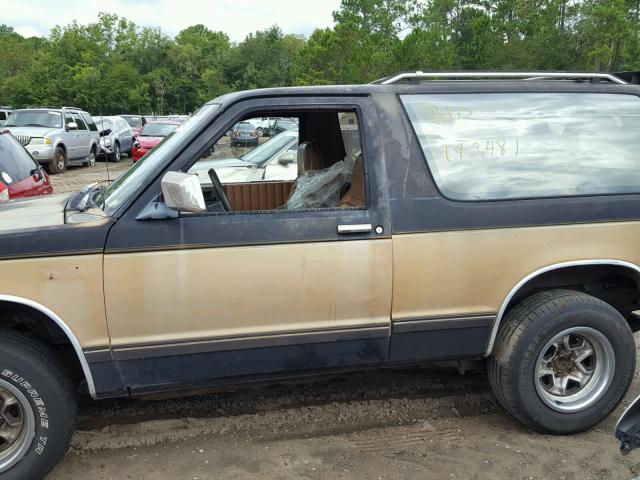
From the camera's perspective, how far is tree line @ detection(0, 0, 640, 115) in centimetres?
2883

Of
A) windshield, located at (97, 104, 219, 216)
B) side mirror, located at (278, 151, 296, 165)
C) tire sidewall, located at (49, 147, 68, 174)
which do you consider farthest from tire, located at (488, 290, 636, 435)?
tire sidewall, located at (49, 147, 68, 174)

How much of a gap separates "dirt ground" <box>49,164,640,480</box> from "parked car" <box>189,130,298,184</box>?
376 centimetres

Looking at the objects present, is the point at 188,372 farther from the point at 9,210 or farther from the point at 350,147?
the point at 350,147

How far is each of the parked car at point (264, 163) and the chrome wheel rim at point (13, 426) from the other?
4.50m

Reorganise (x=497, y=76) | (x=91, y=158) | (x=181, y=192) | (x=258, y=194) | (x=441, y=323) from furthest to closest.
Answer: (x=91, y=158)
(x=258, y=194)
(x=497, y=76)
(x=441, y=323)
(x=181, y=192)

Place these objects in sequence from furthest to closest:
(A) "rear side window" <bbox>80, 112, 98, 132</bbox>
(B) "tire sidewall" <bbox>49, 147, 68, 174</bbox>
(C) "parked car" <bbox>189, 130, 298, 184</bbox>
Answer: (A) "rear side window" <bbox>80, 112, 98, 132</bbox> < (B) "tire sidewall" <bbox>49, 147, 68, 174</bbox> < (C) "parked car" <bbox>189, 130, 298, 184</bbox>

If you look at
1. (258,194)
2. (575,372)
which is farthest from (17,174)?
(575,372)

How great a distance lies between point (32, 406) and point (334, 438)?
1646 mm

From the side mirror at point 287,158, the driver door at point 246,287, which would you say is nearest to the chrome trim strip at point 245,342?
the driver door at point 246,287

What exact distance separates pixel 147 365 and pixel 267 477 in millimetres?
865

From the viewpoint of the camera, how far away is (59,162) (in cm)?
1780

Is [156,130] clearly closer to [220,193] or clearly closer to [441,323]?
[220,193]

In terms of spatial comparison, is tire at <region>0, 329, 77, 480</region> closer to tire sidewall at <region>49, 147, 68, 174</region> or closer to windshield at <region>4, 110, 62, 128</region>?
tire sidewall at <region>49, 147, 68, 174</region>

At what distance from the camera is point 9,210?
336 centimetres
